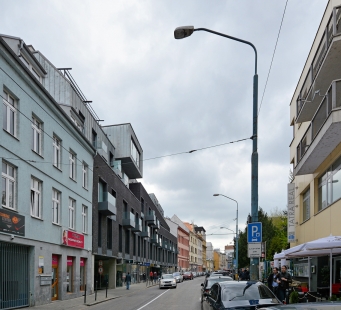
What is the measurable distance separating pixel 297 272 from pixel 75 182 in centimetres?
1510

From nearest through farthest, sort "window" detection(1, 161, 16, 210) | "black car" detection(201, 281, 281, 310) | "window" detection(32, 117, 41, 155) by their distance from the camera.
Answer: "black car" detection(201, 281, 281, 310)
"window" detection(1, 161, 16, 210)
"window" detection(32, 117, 41, 155)

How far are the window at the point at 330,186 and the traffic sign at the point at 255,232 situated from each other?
18.0 feet

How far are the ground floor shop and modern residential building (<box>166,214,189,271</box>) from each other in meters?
76.1

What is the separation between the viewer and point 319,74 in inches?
679

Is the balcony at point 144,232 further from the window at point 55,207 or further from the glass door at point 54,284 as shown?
the window at point 55,207

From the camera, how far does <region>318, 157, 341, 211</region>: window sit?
59.1 ft

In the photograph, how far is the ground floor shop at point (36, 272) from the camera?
1842cm

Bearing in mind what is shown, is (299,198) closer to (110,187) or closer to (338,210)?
(338,210)

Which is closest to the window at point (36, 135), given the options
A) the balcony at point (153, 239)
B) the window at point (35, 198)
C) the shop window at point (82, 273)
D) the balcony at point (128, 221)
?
the window at point (35, 198)

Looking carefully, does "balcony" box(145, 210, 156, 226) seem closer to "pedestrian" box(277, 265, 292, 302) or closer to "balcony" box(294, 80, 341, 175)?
"balcony" box(294, 80, 341, 175)

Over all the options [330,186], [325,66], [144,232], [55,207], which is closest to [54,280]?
[55,207]

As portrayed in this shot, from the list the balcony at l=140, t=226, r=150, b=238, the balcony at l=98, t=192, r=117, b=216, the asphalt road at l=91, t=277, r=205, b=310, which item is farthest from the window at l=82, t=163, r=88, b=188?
the balcony at l=140, t=226, r=150, b=238

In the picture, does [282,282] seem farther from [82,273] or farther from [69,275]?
[82,273]

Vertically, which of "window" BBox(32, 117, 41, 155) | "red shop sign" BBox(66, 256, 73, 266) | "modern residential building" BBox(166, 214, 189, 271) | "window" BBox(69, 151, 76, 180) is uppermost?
"window" BBox(32, 117, 41, 155)
